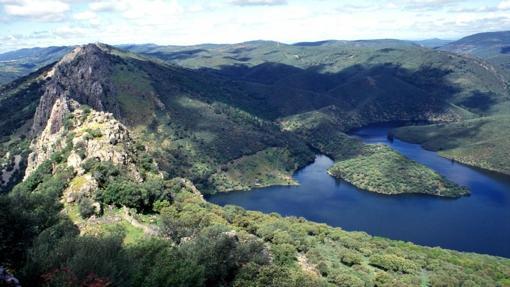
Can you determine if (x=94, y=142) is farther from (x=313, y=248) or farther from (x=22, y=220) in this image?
(x=313, y=248)

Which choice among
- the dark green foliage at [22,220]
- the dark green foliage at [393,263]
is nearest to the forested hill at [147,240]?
the dark green foliage at [22,220]

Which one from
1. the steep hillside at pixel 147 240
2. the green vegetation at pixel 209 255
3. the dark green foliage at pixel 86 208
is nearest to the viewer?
the green vegetation at pixel 209 255

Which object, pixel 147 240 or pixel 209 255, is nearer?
pixel 209 255

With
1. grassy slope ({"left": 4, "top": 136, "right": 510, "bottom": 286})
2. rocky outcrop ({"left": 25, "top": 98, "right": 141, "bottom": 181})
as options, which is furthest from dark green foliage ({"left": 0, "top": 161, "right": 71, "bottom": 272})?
rocky outcrop ({"left": 25, "top": 98, "right": 141, "bottom": 181})

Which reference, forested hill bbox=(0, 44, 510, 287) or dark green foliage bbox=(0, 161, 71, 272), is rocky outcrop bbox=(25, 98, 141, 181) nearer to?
forested hill bbox=(0, 44, 510, 287)

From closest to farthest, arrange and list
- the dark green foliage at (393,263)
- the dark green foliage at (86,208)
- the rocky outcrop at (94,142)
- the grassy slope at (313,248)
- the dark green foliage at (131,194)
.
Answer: the grassy slope at (313,248) < the dark green foliage at (86,208) < the dark green foliage at (131,194) < the dark green foliage at (393,263) < the rocky outcrop at (94,142)

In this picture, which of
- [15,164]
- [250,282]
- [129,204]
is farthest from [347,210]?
[250,282]

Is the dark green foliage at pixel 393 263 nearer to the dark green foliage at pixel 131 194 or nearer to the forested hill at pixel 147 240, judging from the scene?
the forested hill at pixel 147 240

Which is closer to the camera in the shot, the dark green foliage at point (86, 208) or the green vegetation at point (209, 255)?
the green vegetation at point (209, 255)

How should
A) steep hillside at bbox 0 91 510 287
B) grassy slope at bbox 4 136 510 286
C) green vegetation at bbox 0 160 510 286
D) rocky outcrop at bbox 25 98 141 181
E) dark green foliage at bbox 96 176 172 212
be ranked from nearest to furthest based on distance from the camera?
green vegetation at bbox 0 160 510 286, steep hillside at bbox 0 91 510 287, grassy slope at bbox 4 136 510 286, dark green foliage at bbox 96 176 172 212, rocky outcrop at bbox 25 98 141 181

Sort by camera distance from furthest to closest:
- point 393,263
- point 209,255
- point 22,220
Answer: point 393,263
point 22,220
point 209,255

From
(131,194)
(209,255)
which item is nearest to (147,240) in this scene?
(209,255)

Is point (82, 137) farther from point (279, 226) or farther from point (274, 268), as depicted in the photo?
point (274, 268)
